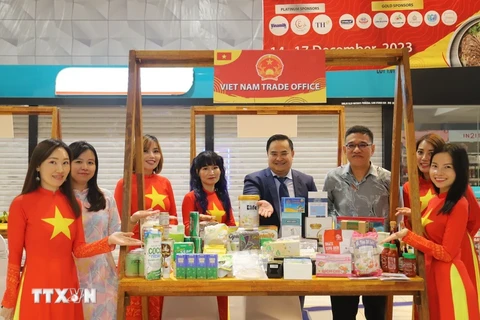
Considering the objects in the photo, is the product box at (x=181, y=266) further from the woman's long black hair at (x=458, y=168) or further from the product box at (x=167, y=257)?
the woman's long black hair at (x=458, y=168)

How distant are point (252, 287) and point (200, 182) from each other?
1.66m

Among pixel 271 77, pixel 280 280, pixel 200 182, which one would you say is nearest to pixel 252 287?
pixel 280 280

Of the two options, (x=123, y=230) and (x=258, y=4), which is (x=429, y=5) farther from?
(x=123, y=230)

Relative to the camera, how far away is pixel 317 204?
269 cm

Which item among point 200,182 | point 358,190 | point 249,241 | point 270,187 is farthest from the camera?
point 200,182

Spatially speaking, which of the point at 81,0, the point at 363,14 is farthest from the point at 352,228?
the point at 81,0

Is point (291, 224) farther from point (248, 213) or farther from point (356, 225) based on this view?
point (356, 225)

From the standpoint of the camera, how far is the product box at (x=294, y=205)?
8.87 feet

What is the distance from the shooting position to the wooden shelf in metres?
2.13

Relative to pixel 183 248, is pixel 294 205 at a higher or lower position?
higher

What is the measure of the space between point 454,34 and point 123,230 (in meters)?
4.20

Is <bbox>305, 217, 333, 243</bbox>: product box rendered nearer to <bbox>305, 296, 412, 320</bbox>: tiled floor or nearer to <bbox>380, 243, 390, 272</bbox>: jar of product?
<bbox>380, 243, 390, 272</bbox>: jar of product

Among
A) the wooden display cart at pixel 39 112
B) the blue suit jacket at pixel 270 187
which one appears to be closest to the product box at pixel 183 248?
the blue suit jacket at pixel 270 187

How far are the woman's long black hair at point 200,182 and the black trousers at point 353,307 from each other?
1.08 metres
